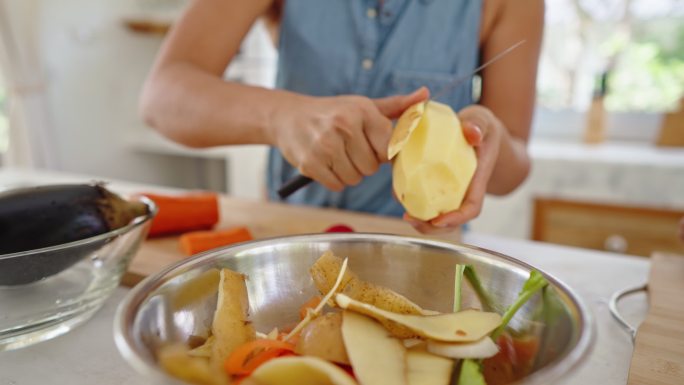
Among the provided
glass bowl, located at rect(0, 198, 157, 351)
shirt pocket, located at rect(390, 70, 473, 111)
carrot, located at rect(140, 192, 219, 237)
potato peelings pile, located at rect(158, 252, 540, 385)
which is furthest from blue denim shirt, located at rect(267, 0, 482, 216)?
potato peelings pile, located at rect(158, 252, 540, 385)

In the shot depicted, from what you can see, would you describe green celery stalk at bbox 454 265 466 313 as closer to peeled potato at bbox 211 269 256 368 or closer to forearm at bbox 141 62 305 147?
peeled potato at bbox 211 269 256 368

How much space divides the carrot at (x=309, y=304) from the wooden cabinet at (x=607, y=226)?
128 centimetres

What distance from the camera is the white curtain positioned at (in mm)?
1982

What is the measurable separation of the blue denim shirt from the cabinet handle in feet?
2.47

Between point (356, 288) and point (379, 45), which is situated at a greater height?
point (379, 45)

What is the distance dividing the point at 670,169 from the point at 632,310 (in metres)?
1.04

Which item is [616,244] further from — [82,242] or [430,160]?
[82,242]

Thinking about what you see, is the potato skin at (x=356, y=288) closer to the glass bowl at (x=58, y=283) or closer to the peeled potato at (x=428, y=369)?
the peeled potato at (x=428, y=369)

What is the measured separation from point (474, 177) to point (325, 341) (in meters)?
0.31

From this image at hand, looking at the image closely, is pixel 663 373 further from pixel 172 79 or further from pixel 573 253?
pixel 172 79

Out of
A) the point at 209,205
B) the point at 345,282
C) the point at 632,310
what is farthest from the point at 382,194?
the point at 345,282

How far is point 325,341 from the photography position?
1.09 ft

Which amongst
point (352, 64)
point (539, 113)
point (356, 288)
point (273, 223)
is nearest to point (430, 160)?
point (356, 288)

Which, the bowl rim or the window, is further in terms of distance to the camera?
the window
